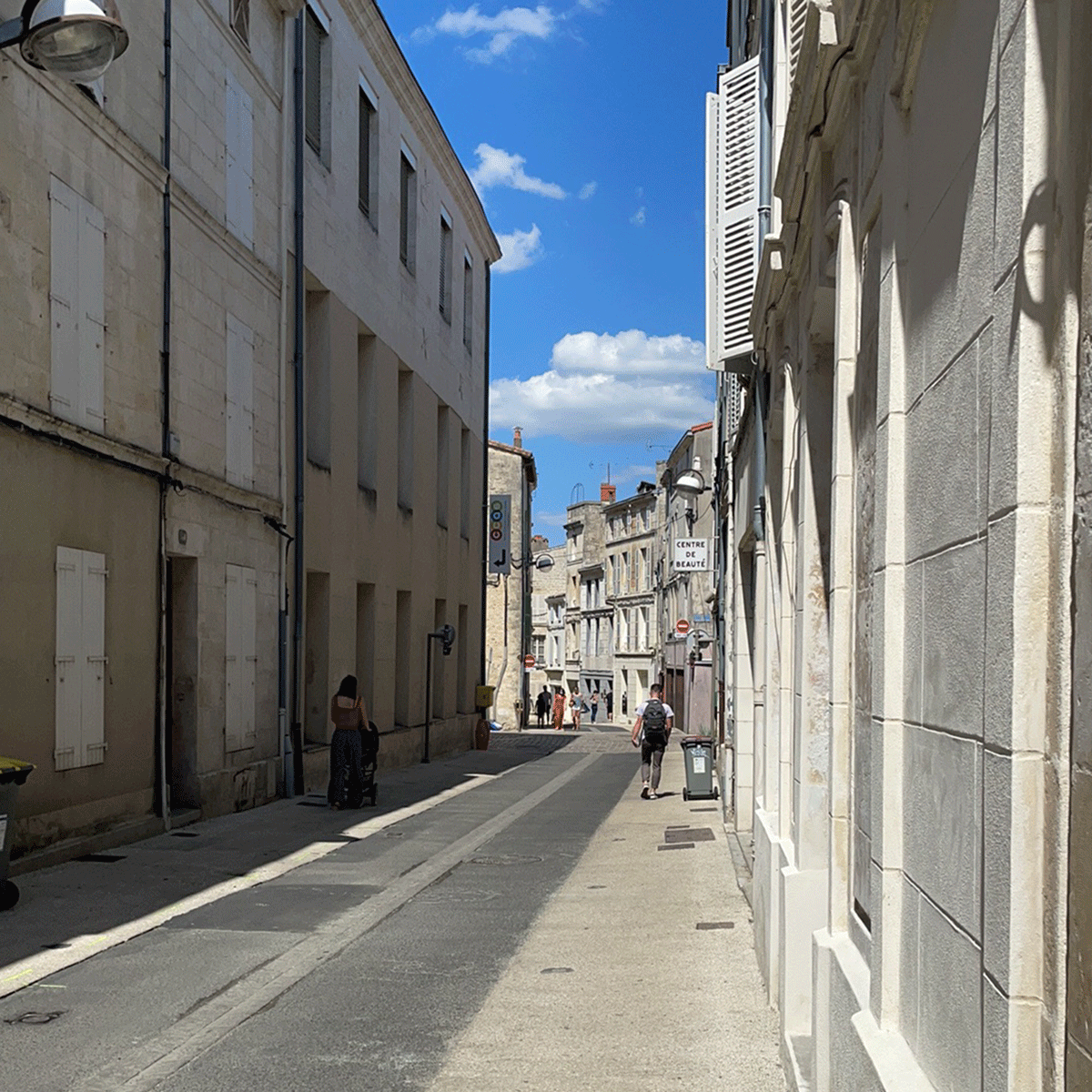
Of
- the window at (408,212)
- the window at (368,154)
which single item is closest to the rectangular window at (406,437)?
the window at (408,212)

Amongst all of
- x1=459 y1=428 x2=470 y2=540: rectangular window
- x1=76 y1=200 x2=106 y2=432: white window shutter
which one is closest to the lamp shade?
x1=76 y1=200 x2=106 y2=432: white window shutter

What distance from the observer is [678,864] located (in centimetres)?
1283

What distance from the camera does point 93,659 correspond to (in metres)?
12.5

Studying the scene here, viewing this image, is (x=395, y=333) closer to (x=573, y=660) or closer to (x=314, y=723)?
(x=314, y=723)

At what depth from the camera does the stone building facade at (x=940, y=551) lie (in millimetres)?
2186

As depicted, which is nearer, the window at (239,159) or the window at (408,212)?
the window at (239,159)

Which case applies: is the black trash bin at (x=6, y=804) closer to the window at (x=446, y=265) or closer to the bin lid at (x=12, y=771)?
the bin lid at (x=12, y=771)

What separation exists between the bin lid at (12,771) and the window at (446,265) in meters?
22.1

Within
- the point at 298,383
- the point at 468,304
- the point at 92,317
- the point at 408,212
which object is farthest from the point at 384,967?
the point at 468,304

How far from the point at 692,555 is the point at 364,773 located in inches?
492

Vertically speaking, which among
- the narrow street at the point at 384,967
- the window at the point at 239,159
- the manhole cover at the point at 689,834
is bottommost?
the manhole cover at the point at 689,834

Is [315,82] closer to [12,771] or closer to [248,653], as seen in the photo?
[248,653]

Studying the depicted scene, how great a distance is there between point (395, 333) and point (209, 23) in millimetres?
10194

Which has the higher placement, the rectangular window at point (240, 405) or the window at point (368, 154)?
the window at point (368, 154)
